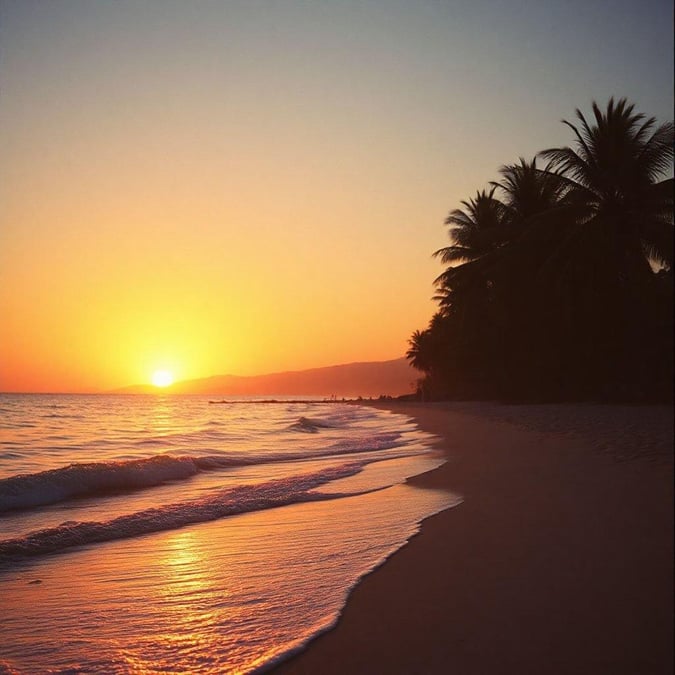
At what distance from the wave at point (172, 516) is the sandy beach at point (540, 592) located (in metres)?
2.61

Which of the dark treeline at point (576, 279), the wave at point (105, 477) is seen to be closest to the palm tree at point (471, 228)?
the dark treeline at point (576, 279)

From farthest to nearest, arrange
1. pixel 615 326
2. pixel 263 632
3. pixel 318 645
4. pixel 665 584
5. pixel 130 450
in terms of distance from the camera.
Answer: pixel 130 450 → pixel 615 326 → pixel 263 632 → pixel 318 645 → pixel 665 584

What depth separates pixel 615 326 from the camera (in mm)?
2826

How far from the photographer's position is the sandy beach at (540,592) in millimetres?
1766

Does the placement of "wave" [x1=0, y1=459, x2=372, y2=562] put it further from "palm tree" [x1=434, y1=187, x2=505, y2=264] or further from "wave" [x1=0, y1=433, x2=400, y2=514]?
"palm tree" [x1=434, y1=187, x2=505, y2=264]

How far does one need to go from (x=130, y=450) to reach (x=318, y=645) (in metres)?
10.5

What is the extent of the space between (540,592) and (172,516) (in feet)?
14.1

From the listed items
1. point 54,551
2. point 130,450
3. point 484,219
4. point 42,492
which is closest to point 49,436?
point 130,450

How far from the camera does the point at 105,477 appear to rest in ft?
26.2

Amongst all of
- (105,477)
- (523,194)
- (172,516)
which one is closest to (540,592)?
(172,516)

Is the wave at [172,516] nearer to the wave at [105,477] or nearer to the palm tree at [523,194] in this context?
the wave at [105,477]

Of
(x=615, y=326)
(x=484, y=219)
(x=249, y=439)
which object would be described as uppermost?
(x=484, y=219)

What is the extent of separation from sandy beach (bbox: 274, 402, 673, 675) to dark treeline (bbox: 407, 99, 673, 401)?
358mm

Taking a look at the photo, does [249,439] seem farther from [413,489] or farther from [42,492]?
[413,489]
